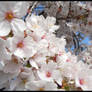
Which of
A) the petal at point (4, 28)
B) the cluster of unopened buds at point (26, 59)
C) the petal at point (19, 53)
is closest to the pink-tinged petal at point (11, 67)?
the cluster of unopened buds at point (26, 59)

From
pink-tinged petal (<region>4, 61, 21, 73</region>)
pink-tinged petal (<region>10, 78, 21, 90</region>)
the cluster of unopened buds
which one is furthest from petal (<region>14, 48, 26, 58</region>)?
pink-tinged petal (<region>10, 78, 21, 90</region>)

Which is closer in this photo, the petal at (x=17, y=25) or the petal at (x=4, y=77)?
the petal at (x=17, y=25)

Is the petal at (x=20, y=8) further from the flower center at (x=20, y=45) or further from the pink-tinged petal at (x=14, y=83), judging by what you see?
the pink-tinged petal at (x=14, y=83)

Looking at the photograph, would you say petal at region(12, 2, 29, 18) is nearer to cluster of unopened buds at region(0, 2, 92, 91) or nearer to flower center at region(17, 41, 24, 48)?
cluster of unopened buds at region(0, 2, 92, 91)

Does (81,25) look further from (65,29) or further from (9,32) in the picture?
(9,32)

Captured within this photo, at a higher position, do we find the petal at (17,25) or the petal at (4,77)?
the petal at (17,25)

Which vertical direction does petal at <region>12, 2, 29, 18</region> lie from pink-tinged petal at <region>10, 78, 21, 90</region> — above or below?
above

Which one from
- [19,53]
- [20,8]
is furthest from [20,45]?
[20,8]

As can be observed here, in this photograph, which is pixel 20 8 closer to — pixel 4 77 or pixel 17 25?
pixel 17 25
